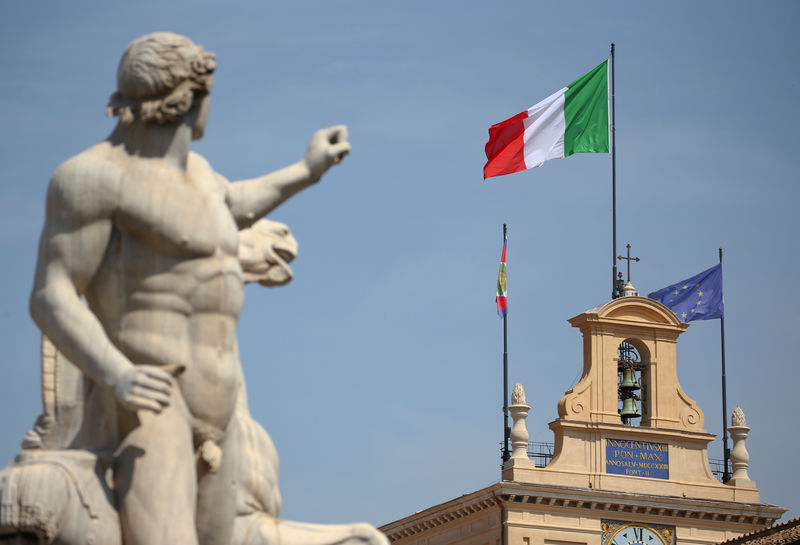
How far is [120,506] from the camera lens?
6.73m

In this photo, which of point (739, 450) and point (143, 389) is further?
point (739, 450)

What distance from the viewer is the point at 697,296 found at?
5509 centimetres

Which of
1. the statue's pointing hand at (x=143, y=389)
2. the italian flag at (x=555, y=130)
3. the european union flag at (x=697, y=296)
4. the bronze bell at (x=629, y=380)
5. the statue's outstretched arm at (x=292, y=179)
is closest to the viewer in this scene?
the statue's pointing hand at (x=143, y=389)

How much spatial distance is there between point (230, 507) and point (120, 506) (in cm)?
45

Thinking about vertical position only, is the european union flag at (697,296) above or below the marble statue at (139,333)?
above

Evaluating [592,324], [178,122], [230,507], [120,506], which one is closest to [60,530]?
[120,506]

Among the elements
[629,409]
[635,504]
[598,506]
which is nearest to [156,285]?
[598,506]

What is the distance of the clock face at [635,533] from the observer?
169 feet

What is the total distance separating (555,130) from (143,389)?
41.7m

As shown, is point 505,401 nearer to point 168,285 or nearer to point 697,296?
point 697,296

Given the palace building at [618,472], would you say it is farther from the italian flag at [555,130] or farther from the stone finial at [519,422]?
the italian flag at [555,130]

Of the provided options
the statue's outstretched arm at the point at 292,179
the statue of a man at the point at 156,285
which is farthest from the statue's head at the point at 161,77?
the statue's outstretched arm at the point at 292,179

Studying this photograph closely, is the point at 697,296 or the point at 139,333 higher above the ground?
the point at 697,296

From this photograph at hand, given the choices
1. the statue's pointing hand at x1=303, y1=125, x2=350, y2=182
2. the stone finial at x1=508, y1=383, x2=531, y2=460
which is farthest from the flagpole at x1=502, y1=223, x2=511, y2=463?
the statue's pointing hand at x1=303, y1=125, x2=350, y2=182
